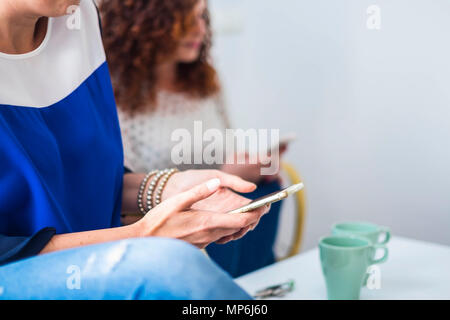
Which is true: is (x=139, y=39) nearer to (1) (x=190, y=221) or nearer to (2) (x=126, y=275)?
(1) (x=190, y=221)

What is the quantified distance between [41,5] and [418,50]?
1065 mm

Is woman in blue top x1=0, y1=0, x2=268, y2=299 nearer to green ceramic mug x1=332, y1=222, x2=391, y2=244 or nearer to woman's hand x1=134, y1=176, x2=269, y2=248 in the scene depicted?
woman's hand x1=134, y1=176, x2=269, y2=248

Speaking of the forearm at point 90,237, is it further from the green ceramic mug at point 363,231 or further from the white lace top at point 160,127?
the white lace top at point 160,127

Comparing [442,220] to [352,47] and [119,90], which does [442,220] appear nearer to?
[352,47]

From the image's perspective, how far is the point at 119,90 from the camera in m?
1.54

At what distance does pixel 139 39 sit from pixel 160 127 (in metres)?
0.28

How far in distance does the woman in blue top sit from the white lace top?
0.66m

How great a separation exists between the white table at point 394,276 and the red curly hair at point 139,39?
2.77 feet

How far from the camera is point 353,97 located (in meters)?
1.71

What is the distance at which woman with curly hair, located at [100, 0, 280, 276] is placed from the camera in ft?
4.89

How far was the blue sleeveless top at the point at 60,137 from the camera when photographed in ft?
1.95

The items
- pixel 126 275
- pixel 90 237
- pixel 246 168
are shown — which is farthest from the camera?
pixel 246 168

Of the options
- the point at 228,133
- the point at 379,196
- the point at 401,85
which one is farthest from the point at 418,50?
the point at 228,133

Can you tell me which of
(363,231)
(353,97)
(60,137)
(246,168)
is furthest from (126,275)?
(353,97)
